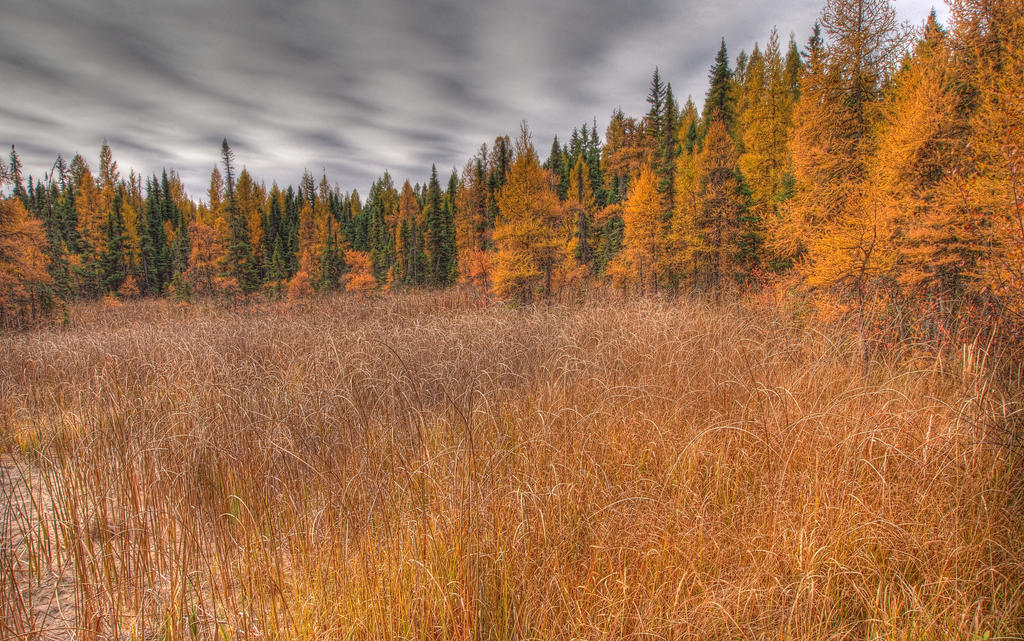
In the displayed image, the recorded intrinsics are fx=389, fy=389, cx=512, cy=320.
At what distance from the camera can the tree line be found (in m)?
6.88

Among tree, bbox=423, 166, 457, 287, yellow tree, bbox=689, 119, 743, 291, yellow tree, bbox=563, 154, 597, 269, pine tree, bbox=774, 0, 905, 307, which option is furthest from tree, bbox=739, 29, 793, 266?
tree, bbox=423, 166, 457, 287

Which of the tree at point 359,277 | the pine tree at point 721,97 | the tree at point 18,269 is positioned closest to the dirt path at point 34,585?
the tree at point 18,269

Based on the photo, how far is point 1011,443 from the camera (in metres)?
2.30

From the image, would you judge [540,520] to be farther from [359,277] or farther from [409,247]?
[409,247]

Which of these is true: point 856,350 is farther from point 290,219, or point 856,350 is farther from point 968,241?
point 290,219

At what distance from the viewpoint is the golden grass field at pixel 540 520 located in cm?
165

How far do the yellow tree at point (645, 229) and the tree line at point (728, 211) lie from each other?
0.11 meters

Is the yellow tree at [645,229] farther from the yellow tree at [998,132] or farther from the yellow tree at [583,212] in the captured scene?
the yellow tree at [998,132]

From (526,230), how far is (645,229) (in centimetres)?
788

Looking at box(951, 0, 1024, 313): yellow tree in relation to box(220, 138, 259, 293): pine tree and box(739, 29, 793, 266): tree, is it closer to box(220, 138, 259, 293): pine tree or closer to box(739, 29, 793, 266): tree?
box(739, 29, 793, 266): tree

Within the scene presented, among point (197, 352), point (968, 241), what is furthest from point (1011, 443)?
point (197, 352)

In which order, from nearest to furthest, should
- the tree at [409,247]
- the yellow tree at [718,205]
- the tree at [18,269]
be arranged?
1. the tree at [18,269]
2. the yellow tree at [718,205]
3. the tree at [409,247]

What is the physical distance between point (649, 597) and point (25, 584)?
135 inches

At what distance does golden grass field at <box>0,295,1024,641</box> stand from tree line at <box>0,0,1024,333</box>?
3.05 meters
